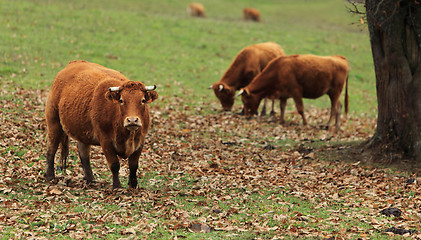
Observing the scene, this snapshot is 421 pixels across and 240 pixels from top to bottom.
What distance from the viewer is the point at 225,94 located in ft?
64.8

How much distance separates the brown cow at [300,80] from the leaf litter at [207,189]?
1945mm

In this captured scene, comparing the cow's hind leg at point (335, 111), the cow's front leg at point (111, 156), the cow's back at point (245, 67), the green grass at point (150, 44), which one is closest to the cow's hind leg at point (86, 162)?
the cow's front leg at point (111, 156)

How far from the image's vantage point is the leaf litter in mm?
7941

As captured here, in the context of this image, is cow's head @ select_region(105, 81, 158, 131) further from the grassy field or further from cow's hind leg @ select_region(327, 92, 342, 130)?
cow's hind leg @ select_region(327, 92, 342, 130)

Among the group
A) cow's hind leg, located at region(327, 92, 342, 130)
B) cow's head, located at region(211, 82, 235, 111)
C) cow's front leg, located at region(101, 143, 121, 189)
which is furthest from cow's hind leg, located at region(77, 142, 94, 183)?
cow's hind leg, located at region(327, 92, 342, 130)

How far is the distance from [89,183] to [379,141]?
24.1 feet

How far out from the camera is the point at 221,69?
25.8 m

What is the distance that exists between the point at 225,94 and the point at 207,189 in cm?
987

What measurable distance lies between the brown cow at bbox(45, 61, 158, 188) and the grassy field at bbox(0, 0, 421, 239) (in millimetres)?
675

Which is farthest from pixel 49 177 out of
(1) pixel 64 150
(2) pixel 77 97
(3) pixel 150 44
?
(3) pixel 150 44

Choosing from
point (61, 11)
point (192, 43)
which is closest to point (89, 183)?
point (192, 43)

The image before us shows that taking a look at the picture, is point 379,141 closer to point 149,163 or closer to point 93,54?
point 149,163

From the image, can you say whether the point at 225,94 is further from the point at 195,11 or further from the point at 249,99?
the point at 195,11

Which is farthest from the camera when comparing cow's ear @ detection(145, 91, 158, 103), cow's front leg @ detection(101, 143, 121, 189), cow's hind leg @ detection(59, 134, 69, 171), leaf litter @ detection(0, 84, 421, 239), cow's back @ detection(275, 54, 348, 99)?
cow's back @ detection(275, 54, 348, 99)
